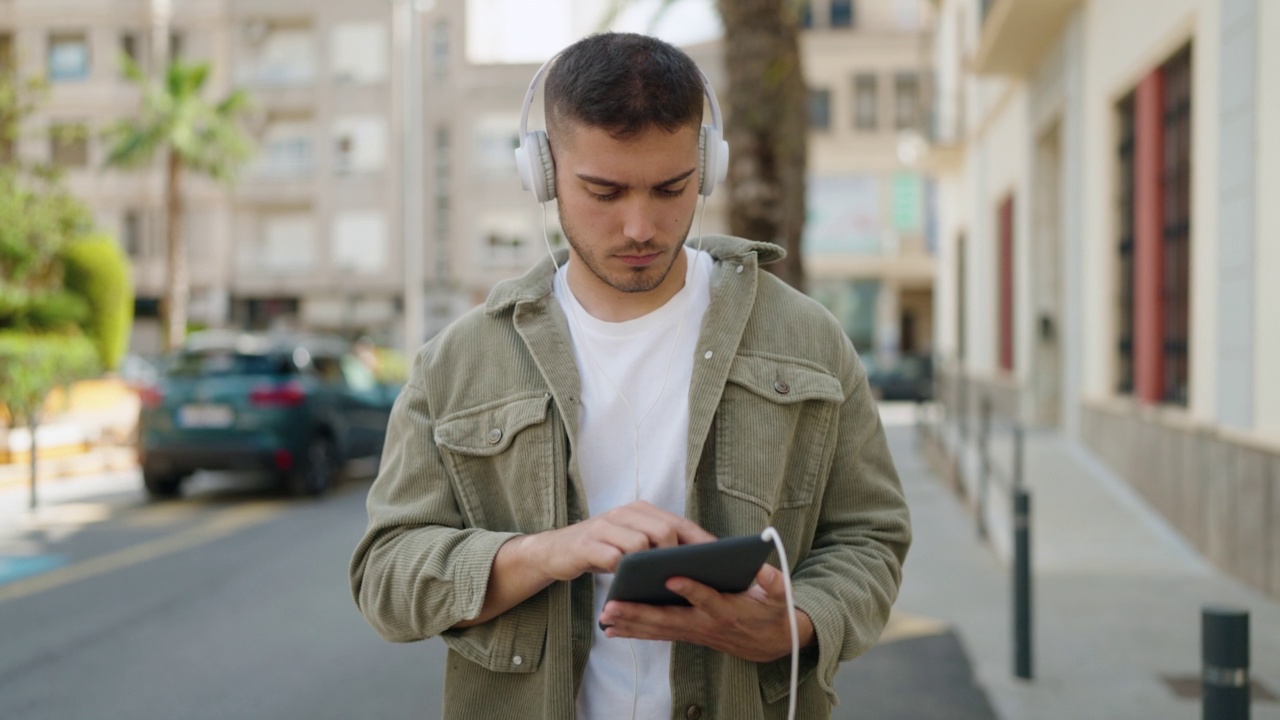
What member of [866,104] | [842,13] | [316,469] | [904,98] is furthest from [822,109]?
[316,469]

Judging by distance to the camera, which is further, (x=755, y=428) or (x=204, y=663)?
(x=204, y=663)

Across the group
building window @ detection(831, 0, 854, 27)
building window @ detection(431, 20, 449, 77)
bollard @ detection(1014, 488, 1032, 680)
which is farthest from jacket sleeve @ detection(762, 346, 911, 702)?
building window @ detection(431, 20, 449, 77)

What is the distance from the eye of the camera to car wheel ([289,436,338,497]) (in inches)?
464

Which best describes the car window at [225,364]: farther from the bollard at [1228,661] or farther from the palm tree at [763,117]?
the bollard at [1228,661]

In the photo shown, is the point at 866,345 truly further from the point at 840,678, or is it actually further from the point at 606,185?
the point at 606,185

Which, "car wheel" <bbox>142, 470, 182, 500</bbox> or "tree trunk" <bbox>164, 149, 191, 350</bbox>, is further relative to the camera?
"tree trunk" <bbox>164, 149, 191, 350</bbox>

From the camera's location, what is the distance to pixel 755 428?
1992 mm

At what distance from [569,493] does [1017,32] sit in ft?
44.2

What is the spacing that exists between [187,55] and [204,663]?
1616 inches

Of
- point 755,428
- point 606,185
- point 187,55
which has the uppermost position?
point 187,55

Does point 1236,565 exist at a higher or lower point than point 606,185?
lower

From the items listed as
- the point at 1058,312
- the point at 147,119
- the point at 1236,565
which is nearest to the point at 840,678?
the point at 1236,565

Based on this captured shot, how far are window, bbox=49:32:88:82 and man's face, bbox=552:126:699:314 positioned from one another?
148 feet

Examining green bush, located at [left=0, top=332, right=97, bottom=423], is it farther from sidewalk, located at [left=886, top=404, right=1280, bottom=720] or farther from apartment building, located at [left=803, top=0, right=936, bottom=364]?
apartment building, located at [left=803, top=0, right=936, bottom=364]
